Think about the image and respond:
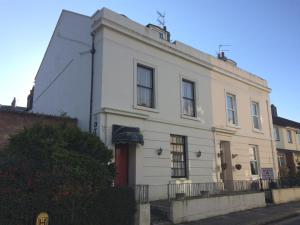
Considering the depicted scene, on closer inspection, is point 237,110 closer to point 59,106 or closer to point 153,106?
point 153,106

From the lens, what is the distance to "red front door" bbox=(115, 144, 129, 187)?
12648mm

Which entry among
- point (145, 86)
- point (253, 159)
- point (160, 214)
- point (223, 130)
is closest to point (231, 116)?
point (223, 130)

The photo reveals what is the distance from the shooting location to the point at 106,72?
12633 mm

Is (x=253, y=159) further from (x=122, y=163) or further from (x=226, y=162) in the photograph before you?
(x=122, y=163)

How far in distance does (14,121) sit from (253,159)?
14.4m

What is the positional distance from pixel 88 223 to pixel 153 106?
6799 millimetres

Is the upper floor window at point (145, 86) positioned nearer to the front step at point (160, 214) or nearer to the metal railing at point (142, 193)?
the metal railing at point (142, 193)

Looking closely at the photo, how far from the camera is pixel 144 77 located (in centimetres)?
1435

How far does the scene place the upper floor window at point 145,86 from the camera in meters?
13.9

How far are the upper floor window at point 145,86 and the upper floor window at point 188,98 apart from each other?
216 centimetres

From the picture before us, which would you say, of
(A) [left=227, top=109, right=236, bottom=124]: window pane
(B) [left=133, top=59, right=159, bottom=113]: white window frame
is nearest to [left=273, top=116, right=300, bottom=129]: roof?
(A) [left=227, top=109, right=236, bottom=124]: window pane

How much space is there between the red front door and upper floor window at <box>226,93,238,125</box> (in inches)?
315

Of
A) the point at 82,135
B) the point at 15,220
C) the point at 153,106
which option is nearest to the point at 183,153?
the point at 153,106

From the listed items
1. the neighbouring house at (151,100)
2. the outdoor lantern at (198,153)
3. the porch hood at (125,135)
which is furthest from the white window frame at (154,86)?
the outdoor lantern at (198,153)
